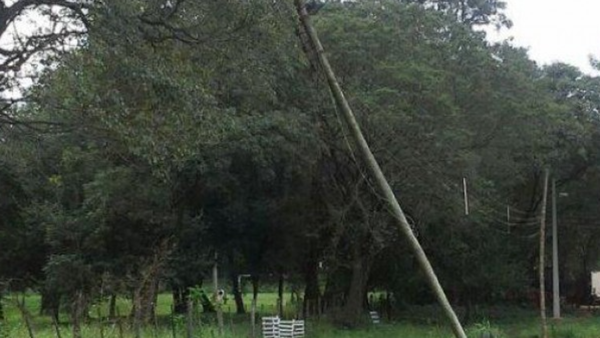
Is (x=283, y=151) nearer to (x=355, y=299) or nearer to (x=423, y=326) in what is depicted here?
(x=355, y=299)

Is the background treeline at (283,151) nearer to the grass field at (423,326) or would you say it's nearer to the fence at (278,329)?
the grass field at (423,326)

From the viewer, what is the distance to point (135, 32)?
11430 mm

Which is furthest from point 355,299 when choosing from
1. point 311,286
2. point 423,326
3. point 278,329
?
point 278,329

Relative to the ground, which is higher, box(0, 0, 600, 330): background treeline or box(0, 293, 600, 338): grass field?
box(0, 0, 600, 330): background treeline

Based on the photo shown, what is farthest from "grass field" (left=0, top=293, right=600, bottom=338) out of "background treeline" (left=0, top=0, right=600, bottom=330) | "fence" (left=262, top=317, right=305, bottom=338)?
"background treeline" (left=0, top=0, right=600, bottom=330)

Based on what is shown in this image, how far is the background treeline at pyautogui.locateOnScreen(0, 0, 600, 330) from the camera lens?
11984 mm

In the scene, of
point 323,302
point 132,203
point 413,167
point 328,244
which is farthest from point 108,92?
point 323,302

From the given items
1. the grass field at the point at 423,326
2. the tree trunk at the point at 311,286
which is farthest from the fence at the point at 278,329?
the tree trunk at the point at 311,286

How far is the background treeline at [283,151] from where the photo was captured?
1198 cm

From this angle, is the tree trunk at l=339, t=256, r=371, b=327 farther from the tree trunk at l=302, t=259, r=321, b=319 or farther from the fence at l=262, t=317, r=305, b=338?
the fence at l=262, t=317, r=305, b=338

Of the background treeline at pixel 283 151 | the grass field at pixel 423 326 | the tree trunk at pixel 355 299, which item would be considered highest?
the background treeline at pixel 283 151

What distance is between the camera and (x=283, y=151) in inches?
1017

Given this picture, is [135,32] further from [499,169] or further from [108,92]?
[499,169]

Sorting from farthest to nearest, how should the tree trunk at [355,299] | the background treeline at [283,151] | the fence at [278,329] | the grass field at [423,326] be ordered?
1. the tree trunk at [355,299]
2. the fence at [278,329]
3. the grass field at [423,326]
4. the background treeline at [283,151]
